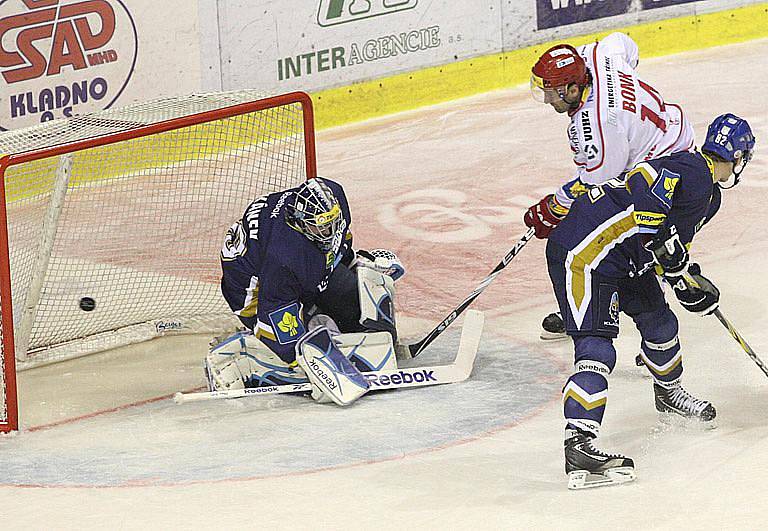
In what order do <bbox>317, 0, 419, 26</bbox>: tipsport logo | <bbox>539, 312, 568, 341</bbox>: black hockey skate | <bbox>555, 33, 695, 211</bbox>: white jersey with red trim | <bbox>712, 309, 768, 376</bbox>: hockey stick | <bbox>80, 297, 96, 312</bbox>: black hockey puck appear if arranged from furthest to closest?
<bbox>317, 0, 419, 26</bbox>: tipsport logo, <bbox>80, 297, 96, 312</bbox>: black hockey puck, <bbox>539, 312, 568, 341</bbox>: black hockey skate, <bbox>555, 33, 695, 211</bbox>: white jersey with red trim, <bbox>712, 309, 768, 376</bbox>: hockey stick

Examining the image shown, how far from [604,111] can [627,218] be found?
0.99 metres

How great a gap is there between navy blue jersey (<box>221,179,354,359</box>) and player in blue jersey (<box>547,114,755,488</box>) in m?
0.90

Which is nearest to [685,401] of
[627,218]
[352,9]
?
[627,218]

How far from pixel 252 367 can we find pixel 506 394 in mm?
813

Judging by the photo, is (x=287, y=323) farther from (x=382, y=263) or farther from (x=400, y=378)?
(x=382, y=263)

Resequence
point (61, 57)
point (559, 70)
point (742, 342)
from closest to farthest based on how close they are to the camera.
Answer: point (742, 342) < point (559, 70) < point (61, 57)

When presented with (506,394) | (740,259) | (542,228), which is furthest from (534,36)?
(506,394)

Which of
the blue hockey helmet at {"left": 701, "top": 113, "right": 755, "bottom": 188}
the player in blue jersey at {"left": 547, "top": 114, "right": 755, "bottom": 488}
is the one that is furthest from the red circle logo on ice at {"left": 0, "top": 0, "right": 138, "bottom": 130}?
the blue hockey helmet at {"left": 701, "top": 113, "right": 755, "bottom": 188}

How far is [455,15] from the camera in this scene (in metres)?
8.06

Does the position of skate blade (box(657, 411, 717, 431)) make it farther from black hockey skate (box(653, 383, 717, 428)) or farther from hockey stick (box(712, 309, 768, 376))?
hockey stick (box(712, 309, 768, 376))

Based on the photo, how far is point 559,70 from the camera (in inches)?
183

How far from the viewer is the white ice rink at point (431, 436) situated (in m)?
3.71

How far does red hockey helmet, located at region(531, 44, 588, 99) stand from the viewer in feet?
15.2

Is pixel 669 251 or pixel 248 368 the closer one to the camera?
pixel 669 251
